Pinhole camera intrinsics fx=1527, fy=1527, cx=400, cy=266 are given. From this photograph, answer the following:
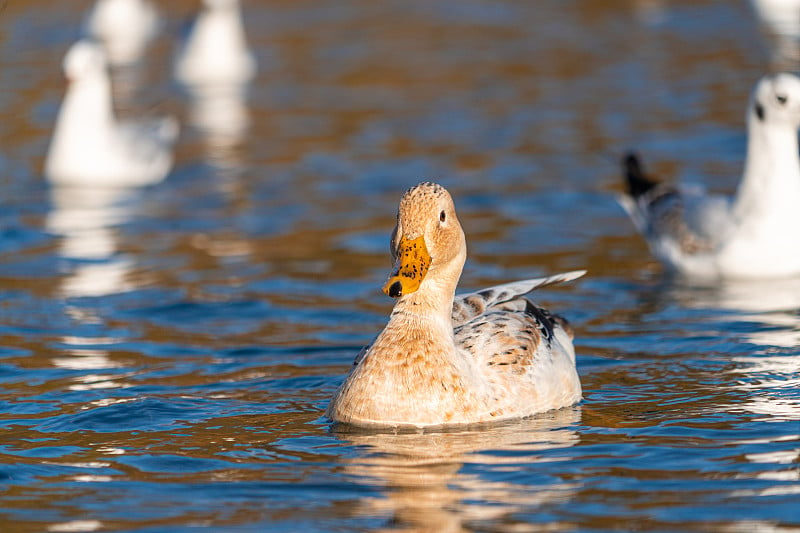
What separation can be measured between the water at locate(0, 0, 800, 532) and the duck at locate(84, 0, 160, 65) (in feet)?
6.15

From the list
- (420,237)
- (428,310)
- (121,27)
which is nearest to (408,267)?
(420,237)

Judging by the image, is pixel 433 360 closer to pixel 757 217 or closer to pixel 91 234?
pixel 757 217

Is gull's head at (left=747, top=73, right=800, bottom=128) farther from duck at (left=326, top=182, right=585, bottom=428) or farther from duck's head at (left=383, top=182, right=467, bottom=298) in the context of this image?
duck's head at (left=383, top=182, right=467, bottom=298)

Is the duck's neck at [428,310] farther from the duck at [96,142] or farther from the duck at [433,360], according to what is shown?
the duck at [96,142]

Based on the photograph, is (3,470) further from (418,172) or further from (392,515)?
(418,172)

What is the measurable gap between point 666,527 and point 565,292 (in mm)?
5497

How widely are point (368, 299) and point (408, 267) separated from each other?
3904 millimetres

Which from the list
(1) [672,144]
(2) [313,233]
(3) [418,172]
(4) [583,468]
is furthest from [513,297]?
(1) [672,144]

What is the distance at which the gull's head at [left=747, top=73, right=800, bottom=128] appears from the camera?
1148cm

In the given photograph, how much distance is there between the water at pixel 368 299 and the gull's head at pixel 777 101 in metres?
1.35

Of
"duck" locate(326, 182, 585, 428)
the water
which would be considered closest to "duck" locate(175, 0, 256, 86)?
the water

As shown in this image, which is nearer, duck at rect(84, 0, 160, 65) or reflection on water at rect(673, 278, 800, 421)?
reflection on water at rect(673, 278, 800, 421)

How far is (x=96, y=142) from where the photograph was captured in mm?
16828

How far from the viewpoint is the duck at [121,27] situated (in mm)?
26677
